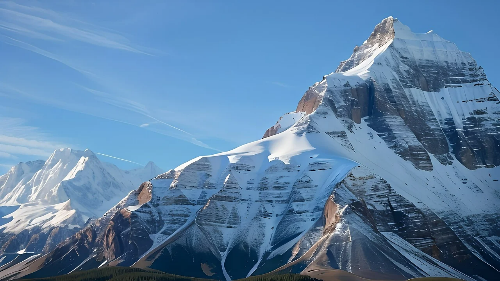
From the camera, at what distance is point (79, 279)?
178 m

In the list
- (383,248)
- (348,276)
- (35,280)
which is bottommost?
(35,280)

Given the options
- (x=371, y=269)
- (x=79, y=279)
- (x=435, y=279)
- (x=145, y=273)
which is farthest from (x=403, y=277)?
(x=79, y=279)

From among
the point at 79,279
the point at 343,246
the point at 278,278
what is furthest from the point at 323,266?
the point at 79,279

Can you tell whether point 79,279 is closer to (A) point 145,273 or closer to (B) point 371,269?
(A) point 145,273

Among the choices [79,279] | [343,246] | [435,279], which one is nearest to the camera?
[435,279]

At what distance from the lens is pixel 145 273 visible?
179250mm

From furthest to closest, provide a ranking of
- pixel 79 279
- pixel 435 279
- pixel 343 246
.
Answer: pixel 343 246, pixel 79 279, pixel 435 279

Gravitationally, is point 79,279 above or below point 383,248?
below

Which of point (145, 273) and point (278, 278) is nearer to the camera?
point (278, 278)

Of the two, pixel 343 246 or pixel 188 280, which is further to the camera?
pixel 343 246

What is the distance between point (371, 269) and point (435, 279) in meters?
25.6

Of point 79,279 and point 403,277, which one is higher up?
point 403,277

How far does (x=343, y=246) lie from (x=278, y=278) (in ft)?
125

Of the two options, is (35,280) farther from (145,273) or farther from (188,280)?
(188,280)
